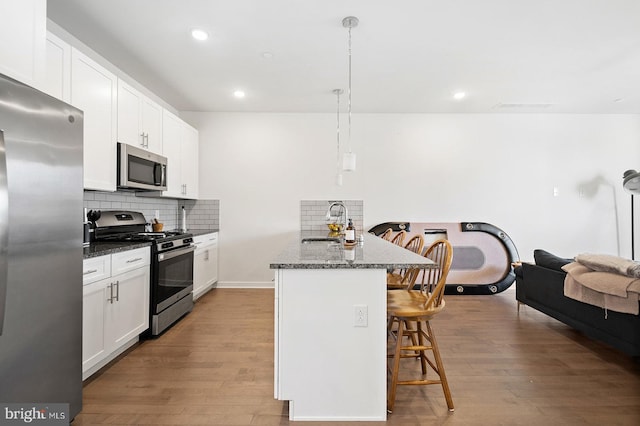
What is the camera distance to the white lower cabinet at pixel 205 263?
3.85 m

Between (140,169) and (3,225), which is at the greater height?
(140,169)

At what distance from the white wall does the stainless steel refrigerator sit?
3027 millimetres

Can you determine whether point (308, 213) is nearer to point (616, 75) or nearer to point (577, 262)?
point (577, 262)

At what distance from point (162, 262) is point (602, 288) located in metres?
3.62

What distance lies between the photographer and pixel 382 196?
4.72 meters

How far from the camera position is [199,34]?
261 cm

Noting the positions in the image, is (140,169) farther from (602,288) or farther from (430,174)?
(602,288)

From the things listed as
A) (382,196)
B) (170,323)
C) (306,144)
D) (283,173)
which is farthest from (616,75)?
(170,323)

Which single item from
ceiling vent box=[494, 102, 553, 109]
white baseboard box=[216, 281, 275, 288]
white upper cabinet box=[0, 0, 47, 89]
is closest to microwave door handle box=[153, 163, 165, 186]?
white upper cabinet box=[0, 0, 47, 89]

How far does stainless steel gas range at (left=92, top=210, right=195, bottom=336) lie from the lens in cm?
281

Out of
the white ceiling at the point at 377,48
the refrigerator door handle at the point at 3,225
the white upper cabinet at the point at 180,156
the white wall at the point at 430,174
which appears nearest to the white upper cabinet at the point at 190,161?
the white upper cabinet at the point at 180,156

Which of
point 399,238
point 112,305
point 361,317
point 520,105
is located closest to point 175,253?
point 112,305

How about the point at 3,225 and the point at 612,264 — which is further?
the point at 612,264

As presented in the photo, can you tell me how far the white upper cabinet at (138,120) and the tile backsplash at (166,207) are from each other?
0.62 metres
